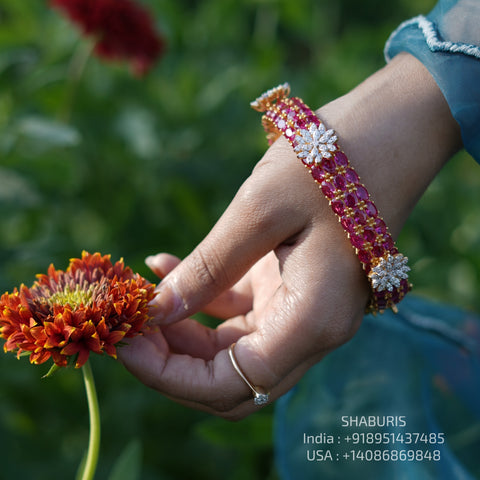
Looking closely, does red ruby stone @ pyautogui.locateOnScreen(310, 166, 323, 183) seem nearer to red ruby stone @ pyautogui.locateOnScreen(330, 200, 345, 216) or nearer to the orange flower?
red ruby stone @ pyautogui.locateOnScreen(330, 200, 345, 216)

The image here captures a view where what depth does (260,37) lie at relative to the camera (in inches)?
89.3

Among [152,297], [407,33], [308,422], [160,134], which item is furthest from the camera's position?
[160,134]

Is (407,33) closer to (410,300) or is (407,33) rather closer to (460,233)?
(410,300)

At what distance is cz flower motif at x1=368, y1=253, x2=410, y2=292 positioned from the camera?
0.61 metres

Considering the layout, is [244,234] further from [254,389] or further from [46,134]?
[46,134]

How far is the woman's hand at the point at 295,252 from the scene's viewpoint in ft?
2.02

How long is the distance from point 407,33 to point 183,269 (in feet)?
1.32

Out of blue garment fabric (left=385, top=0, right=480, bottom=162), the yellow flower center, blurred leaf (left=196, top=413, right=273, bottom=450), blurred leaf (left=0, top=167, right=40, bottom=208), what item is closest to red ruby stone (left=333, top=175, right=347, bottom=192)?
blue garment fabric (left=385, top=0, right=480, bottom=162)

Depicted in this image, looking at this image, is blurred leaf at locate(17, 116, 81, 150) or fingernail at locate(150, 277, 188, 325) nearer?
fingernail at locate(150, 277, 188, 325)

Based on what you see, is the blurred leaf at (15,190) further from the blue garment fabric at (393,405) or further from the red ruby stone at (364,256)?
the red ruby stone at (364,256)

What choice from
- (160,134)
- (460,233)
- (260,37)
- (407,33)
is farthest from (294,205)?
(260,37)

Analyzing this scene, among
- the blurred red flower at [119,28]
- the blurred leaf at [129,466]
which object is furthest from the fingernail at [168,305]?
the blurred red flower at [119,28]

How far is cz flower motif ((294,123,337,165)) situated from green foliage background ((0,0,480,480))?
395 millimetres

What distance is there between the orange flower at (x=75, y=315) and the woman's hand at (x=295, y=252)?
0.07 m
